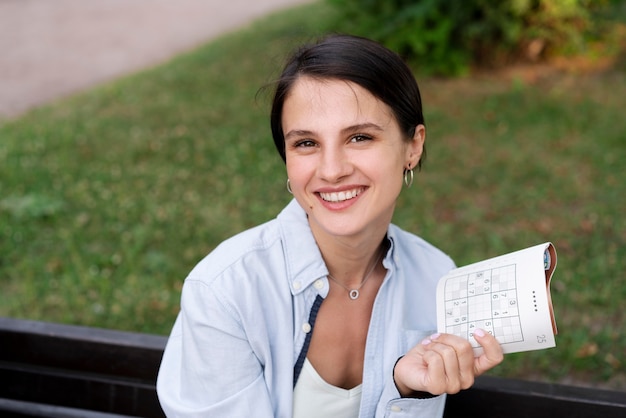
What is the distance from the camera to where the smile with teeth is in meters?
1.82

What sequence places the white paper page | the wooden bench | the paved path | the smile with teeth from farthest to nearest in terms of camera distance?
the paved path < the wooden bench < the smile with teeth < the white paper page

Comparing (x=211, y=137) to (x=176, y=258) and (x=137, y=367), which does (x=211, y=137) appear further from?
(x=137, y=367)

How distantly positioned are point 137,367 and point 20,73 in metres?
7.52

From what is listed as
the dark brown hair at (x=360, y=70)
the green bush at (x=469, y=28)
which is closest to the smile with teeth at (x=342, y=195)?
the dark brown hair at (x=360, y=70)

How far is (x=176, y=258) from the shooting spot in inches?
174

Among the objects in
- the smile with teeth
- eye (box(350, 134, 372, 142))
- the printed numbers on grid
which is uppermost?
eye (box(350, 134, 372, 142))

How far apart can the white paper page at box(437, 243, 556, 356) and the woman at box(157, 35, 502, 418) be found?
40 millimetres

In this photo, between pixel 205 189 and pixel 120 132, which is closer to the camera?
pixel 205 189

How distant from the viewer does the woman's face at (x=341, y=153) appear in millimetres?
1793

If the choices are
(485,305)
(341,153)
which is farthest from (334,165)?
(485,305)

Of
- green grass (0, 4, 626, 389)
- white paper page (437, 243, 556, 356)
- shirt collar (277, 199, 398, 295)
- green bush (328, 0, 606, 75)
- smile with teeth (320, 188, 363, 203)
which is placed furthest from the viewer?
green bush (328, 0, 606, 75)

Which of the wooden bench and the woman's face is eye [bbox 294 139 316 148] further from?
the wooden bench

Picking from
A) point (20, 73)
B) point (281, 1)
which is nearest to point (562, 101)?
point (20, 73)

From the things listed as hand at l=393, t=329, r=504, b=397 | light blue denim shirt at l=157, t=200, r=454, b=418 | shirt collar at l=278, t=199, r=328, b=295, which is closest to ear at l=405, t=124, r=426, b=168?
light blue denim shirt at l=157, t=200, r=454, b=418
